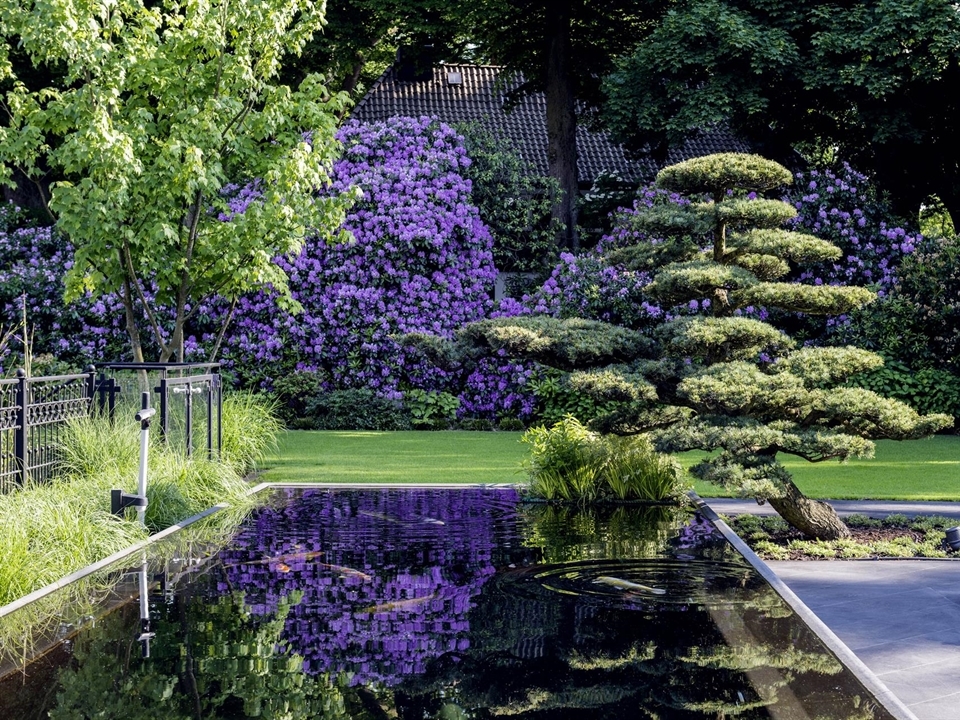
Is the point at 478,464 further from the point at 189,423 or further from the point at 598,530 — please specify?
the point at 598,530

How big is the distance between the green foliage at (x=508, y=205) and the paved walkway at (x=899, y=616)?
14022 mm

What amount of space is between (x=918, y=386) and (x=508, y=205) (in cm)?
827

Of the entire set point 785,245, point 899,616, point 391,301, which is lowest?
point 899,616

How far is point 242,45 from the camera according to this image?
11328mm

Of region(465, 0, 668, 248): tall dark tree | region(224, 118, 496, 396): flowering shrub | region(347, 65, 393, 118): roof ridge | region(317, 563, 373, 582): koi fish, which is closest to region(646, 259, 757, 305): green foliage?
region(317, 563, 373, 582): koi fish

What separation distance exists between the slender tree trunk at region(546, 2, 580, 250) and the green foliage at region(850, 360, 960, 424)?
6.56 metres

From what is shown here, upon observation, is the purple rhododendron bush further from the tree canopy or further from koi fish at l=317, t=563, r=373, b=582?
koi fish at l=317, t=563, r=373, b=582

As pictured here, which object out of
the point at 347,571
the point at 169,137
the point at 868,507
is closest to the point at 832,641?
the point at 347,571

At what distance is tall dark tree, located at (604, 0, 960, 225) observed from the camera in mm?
18703

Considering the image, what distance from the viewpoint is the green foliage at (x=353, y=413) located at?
18.6 meters

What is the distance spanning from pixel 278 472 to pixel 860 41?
494 inches

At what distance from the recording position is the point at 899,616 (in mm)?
6465

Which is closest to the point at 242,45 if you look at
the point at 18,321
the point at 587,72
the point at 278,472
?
the point at 278,472

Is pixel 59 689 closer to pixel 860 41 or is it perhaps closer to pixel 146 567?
pixel 146 567
